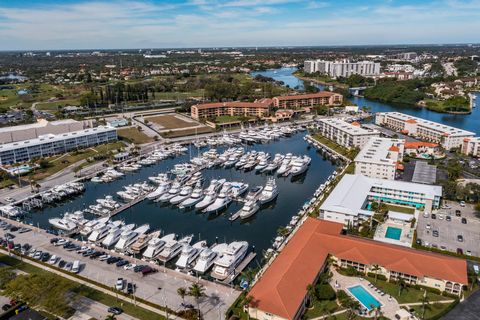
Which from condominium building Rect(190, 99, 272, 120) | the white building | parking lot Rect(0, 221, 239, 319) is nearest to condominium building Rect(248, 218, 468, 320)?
parking lot Rect(0, 221, 239, 319)

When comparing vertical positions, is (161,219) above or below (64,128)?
below

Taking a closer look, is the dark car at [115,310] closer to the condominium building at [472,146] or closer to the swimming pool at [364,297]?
the swimming pool at [364,297]

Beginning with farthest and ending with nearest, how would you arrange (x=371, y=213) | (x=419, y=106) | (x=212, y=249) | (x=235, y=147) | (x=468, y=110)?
(x=419, y=106)
(x=468, y=110)
(x=235, y=147)
(x=371, y=213)
(x=212, y=249)

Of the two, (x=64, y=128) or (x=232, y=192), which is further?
(x=64, y=128)

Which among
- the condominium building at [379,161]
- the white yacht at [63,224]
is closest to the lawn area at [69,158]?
the white yacht at [63,224]

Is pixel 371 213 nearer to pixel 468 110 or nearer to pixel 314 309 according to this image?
pixel 314 309

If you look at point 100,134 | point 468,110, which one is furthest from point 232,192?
point 468,110

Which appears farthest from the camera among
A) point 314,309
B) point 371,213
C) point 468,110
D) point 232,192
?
point 468,110

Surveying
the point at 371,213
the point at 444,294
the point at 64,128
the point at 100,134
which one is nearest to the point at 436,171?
the point at 371,213

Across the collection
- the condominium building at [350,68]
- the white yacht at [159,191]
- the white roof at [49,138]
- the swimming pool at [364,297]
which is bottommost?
the swimming pool at [364,297]
